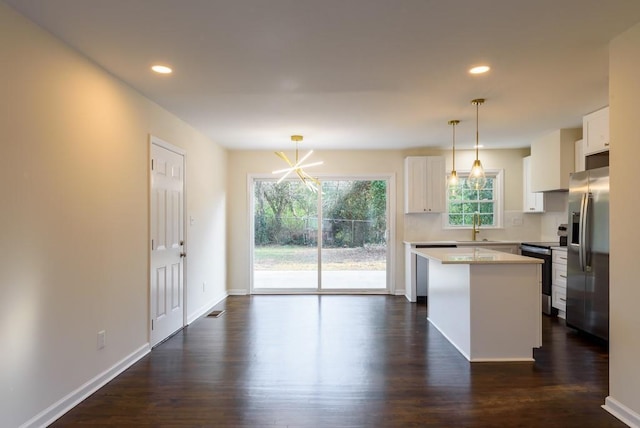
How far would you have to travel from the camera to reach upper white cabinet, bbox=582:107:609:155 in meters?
3.86

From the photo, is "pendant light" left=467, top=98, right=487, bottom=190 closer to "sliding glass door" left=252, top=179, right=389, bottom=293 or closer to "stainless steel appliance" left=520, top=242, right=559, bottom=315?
"stainless steel appliance" left=520, top=242, right=559, bottom=315

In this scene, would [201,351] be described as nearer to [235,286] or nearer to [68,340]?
[68,340]

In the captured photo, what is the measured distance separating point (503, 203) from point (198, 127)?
16.4ft

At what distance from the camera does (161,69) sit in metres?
2.91

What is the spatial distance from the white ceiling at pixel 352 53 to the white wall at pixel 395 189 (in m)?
1.93

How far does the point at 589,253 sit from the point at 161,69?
14.2 feet

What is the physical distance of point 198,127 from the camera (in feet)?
15.6

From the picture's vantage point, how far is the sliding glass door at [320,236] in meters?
6.41

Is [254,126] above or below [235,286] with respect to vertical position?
above

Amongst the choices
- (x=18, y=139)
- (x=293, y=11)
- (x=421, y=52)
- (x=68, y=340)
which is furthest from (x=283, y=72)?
(x=68, y=340)

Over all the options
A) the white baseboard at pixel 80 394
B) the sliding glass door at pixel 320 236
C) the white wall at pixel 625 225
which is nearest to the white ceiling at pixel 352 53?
the white wall at pixel 625 225

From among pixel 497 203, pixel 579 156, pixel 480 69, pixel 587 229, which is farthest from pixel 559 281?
pixel 480 69

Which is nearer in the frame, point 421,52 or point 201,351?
point 421,52

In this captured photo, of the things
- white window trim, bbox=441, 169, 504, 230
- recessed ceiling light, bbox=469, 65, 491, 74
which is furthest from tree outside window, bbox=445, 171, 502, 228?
recessed ceiling light, bbox=469, 65, 491, 74
